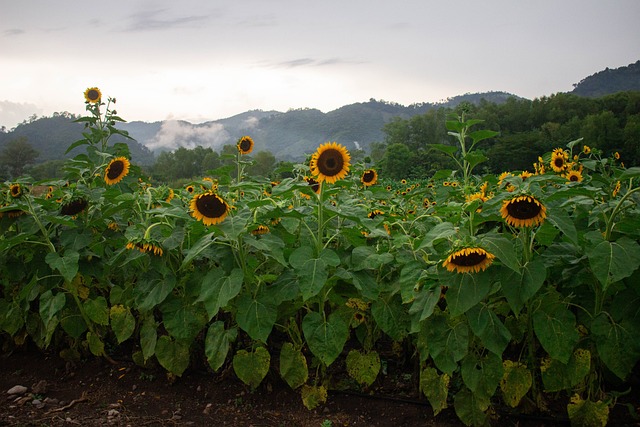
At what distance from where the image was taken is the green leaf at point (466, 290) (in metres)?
2.29

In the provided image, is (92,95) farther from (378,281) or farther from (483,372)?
(483,372)

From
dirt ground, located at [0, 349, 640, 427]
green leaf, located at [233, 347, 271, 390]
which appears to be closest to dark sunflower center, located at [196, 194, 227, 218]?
green leaf, located at [233, 347, 271, 390]

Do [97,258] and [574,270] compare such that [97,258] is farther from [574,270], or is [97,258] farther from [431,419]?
[574,270]

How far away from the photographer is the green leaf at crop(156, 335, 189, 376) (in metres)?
3.23

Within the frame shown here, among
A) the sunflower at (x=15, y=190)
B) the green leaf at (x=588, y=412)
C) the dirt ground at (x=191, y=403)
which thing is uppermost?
the sunflower at (x=15, y=190)

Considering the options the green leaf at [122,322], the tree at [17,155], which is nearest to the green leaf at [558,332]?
the green leaf at [122,322]

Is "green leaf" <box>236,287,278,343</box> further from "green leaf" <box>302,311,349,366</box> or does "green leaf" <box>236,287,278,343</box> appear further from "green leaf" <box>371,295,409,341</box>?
"green leaf" <box>371,295,409,341</box>

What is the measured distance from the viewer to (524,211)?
2.25m

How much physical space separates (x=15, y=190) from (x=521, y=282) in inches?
129

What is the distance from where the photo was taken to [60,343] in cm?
421

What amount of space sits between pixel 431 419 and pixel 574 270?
120 centimetres

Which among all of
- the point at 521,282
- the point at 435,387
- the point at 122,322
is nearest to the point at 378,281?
the point at 435,387

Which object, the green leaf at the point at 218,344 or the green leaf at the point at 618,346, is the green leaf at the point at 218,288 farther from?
the green leaf at the point at 618,346

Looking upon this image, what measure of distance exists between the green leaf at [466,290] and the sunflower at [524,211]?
11.4 inches
